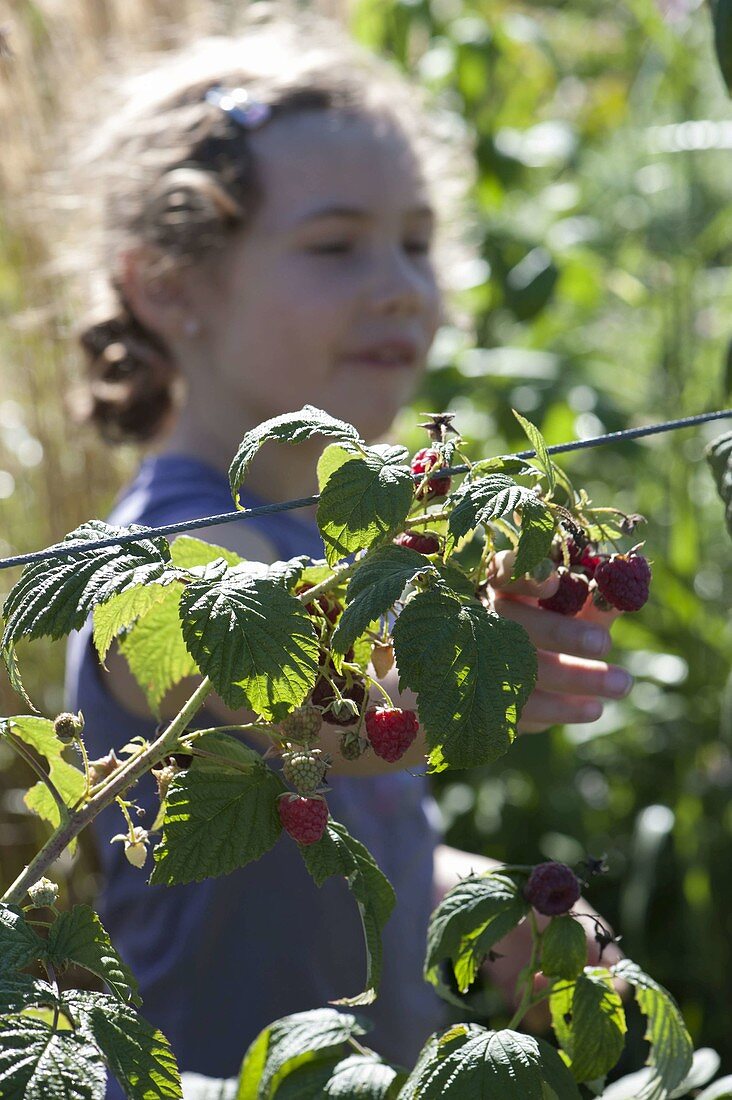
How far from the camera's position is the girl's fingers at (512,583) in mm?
556

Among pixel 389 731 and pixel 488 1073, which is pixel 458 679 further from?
pixel 488 1073

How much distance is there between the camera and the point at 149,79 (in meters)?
1.63

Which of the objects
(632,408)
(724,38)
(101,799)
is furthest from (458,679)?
(632,408)

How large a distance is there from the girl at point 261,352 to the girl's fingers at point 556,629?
438 millimetres

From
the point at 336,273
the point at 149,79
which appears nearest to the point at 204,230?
the point at 336,273

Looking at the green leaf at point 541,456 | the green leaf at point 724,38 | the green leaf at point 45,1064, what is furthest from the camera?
the green leaf at point 724,38

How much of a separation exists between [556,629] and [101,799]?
229mm

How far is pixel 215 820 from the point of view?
1.66 feet

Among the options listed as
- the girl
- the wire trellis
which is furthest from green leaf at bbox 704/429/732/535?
the girl

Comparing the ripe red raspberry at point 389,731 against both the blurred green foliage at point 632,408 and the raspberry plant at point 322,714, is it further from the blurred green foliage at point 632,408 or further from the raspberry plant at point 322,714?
the blurred green foliage at point 632,408

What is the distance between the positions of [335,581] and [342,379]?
0.84 metres

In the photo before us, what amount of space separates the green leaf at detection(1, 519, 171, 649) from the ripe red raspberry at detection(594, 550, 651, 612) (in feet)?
0.63

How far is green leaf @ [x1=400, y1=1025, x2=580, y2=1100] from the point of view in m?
0.51

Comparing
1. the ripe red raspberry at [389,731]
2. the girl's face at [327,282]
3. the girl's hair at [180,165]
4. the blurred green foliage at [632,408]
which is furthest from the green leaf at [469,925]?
the blurred green foliage at [632,408]
